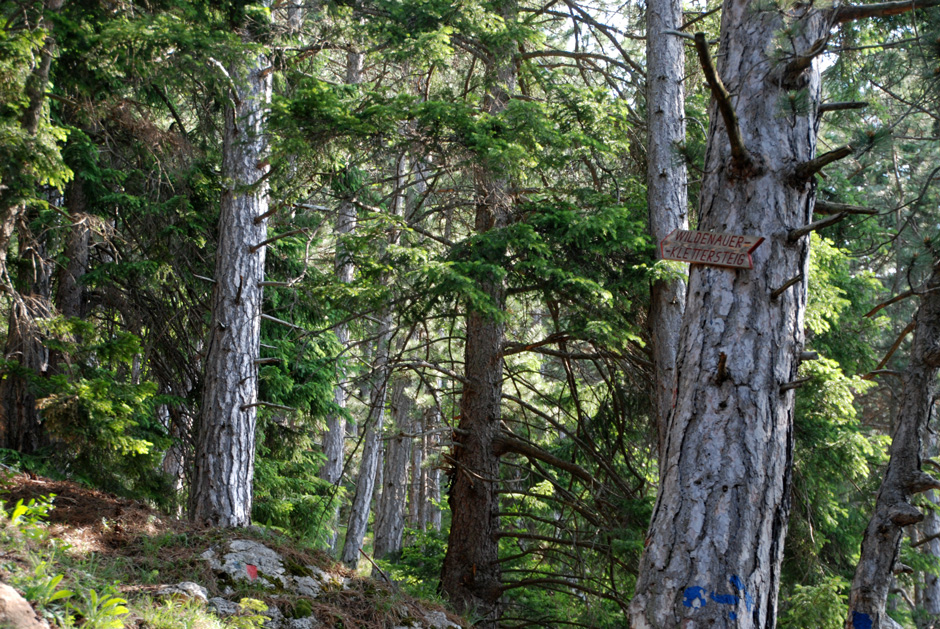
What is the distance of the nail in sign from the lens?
3.41 m

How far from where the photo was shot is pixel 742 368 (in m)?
3.33

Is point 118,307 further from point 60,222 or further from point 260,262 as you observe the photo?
point 260,262

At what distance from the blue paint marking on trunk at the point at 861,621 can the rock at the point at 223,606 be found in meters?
4.90

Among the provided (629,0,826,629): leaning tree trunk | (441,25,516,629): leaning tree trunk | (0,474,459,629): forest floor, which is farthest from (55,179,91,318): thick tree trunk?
(629,0,826,629): leaning tree trunk

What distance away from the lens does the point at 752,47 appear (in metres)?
3.73

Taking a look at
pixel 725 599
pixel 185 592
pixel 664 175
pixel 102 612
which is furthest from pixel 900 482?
pixel 102 612

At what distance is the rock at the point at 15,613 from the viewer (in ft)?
9.30

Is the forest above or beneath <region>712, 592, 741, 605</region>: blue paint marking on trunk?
above

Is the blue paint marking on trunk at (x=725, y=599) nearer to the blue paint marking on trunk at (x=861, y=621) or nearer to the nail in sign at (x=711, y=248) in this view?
the nail in sign at (x=711, y=248)

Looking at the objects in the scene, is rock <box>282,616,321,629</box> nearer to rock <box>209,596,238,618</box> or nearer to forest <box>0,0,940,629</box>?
rock <box>209,596,238,618</box>

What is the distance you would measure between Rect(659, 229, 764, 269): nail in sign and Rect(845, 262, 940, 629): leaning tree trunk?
2863 mm

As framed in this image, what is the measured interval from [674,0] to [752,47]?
438 centimetres

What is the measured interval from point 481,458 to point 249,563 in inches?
121

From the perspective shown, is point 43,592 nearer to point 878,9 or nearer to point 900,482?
point 878,9
